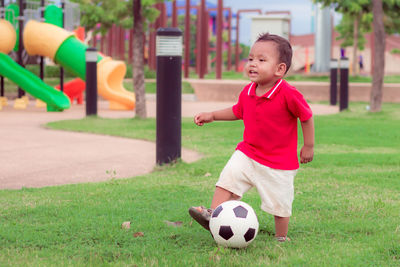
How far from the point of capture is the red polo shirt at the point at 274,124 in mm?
3896

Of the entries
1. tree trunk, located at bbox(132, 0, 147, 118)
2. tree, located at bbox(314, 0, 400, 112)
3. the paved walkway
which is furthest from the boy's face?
tree, located at bbox(314, 0, 400, 112)

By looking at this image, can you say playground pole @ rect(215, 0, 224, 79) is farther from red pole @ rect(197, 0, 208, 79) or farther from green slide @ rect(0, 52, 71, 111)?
green slide @ rect(0, 52, 71, 111)

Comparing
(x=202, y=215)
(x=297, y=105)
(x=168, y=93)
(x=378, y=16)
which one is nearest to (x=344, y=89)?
(x=378, y=16)

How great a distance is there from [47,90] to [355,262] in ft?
45.2

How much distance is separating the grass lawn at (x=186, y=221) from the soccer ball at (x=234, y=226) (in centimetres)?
7

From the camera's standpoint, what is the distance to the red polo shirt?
3.90 metres

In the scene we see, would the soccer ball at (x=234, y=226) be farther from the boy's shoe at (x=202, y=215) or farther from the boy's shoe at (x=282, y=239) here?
the boy's shoe at (x=282, y=239)

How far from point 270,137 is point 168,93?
3113mm

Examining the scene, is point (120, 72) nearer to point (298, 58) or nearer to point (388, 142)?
point (388, 142)

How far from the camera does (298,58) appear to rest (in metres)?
50.0

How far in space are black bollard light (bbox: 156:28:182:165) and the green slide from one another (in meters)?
9.81

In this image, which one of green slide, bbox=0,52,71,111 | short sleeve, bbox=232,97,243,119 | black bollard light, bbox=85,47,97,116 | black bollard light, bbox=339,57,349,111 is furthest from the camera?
black bollard light, bbox=339,57,349,111

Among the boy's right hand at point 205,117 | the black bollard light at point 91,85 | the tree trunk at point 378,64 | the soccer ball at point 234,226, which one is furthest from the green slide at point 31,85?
the soccer ball at point 234,226

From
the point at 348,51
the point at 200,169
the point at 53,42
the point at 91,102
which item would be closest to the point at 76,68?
the point at 53,42
